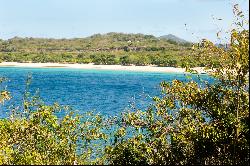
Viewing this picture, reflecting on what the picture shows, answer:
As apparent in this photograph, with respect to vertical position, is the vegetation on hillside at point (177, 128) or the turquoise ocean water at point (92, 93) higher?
the vegetation on hillside at point (177, 128)

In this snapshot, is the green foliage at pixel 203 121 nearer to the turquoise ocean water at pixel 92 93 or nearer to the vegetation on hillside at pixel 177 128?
the vegetation on hillside at pixel 177 128

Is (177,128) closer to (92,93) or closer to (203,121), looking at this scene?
(203,121)

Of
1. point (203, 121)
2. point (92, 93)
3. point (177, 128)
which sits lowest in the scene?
point (92, 93)

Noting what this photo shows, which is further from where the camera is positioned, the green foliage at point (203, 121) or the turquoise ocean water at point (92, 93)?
the turquoise ocean water at point (92, 93)

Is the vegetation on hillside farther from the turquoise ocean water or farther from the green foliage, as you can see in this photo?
the turquoise ocean water

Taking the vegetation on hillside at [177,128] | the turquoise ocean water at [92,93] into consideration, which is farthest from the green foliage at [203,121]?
the turquoise ocean water at [92,93]

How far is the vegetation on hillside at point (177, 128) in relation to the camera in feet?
38.2

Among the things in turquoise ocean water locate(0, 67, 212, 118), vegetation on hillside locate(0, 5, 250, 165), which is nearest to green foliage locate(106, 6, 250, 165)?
vegetation on hillside locate(0, 5, 250, 165)

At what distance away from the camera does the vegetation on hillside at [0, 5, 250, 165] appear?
38.2 feet

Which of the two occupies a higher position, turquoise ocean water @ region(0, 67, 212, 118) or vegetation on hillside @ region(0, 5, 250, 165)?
vegetation on hillside @ region(0, 5, 250, 165)

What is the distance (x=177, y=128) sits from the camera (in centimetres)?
1329

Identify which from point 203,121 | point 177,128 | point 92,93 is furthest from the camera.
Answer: point 92,93

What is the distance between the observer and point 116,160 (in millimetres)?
13719

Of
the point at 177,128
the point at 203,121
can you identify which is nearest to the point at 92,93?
the point at 177,128
